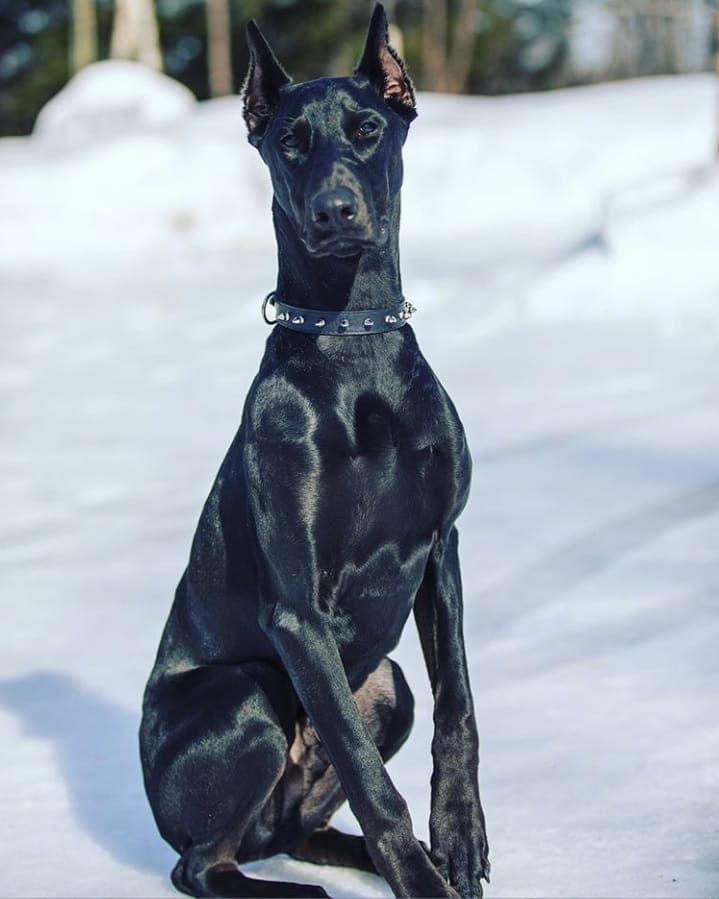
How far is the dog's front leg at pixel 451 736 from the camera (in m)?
2.50

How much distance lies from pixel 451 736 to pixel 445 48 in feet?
94.6

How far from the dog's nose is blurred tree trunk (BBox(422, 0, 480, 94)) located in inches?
1014

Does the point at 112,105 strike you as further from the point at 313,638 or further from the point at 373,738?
the point at 313,638

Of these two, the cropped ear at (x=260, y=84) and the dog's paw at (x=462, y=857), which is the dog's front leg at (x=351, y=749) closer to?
the dog's paw at (x=462, y=857)

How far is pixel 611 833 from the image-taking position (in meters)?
2.90

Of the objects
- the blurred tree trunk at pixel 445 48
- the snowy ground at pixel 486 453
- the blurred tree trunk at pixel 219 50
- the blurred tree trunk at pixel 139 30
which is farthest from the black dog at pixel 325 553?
the blurred tree trunk at pixel 445 48

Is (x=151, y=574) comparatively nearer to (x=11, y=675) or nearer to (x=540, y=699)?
(x=11, y=675)

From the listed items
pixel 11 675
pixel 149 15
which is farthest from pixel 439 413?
pixel 149 15

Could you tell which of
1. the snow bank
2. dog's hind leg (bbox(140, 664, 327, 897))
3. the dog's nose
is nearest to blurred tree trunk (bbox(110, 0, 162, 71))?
the snow bank

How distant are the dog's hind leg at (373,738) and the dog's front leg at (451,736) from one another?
19 cm

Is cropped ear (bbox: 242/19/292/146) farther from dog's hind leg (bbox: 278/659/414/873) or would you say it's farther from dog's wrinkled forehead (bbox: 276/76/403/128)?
dog's hind leg (bbox: 278/659/414/873)

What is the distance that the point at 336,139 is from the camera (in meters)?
2.43

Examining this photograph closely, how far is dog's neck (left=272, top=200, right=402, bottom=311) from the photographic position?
256 centimetres

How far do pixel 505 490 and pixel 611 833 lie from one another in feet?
9.98
